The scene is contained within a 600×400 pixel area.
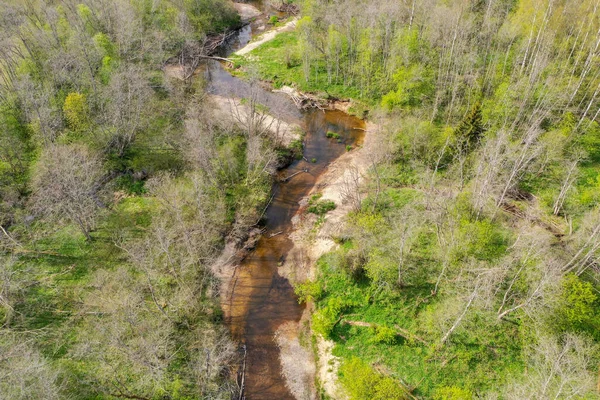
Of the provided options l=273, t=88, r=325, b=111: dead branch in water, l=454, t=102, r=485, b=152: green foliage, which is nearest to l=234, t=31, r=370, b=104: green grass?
l=273, t=88, r=325, b=111: dead branch in water

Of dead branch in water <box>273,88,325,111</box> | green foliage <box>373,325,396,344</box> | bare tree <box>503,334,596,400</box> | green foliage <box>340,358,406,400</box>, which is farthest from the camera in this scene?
dead branch in water <box>273,88,325,111</box>

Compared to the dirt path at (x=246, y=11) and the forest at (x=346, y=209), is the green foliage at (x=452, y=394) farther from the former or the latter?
the dirt path at (x=246, y=11)

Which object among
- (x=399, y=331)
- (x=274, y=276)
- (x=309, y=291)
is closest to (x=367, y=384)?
(x=399, y=331)

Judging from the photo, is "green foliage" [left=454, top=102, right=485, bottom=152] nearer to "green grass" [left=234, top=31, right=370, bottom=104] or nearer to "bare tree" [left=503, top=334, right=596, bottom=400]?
"green grass" [left=234, top=31, right=370, bottom=104]

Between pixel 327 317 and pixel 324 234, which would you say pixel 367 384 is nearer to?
pixel 327 317

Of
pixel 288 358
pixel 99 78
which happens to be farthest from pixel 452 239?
pixel 99 78

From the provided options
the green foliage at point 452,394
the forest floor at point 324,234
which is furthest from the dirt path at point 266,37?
the green foliage at point 452,394
